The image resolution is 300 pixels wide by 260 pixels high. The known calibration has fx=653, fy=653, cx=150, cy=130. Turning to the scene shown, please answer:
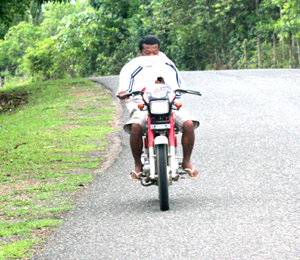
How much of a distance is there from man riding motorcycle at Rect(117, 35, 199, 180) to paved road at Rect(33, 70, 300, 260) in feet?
1.74

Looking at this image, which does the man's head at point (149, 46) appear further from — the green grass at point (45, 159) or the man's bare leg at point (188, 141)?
Result: the green grass at point (45, 159)

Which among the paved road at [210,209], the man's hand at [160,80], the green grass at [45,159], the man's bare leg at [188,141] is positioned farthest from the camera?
the man's bare leg at [188,141]

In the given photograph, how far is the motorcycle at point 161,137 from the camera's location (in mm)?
6262

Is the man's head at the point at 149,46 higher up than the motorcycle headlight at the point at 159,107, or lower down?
higher up

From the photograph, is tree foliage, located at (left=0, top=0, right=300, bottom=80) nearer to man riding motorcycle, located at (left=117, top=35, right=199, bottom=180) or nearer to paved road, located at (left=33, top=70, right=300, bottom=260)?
paved road, located at (left=33, top=70, right=300, bottom=260)

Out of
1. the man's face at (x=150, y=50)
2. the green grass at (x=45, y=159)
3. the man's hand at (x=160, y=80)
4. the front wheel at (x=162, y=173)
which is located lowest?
the green grass at (x=45, y=159)

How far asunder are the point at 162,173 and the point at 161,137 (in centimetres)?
37

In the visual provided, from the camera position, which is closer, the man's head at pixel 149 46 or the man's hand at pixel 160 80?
the man's hand at pixel 160 80

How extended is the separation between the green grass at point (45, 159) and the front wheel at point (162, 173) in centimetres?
102

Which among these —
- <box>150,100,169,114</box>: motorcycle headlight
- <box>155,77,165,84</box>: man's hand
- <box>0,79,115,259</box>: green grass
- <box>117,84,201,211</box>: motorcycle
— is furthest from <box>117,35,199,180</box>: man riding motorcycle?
<box>0,79,115,259</box>: green grass

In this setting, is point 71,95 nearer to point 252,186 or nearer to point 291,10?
point 291,10

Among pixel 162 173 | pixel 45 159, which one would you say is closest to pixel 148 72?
pixel 162 173

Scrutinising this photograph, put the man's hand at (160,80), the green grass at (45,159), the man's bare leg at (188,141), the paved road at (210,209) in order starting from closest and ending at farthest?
the paved road at (210,209)
the green grass at (45,159)
the man's hand at (160,80)
the man's bare leg at (188,141)

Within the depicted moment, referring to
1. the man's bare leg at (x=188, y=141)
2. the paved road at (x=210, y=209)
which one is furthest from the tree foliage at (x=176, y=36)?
the man's bare leg at (x=188, y=141)
